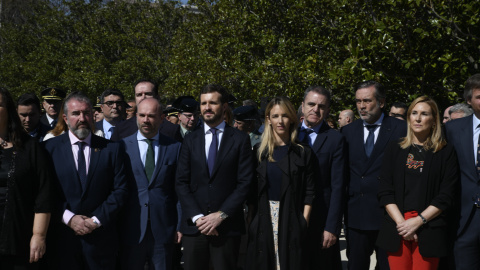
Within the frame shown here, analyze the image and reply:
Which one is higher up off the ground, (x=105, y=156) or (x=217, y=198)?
(x=105, y=156)

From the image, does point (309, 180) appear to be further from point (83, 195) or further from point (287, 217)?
point (83, 195)

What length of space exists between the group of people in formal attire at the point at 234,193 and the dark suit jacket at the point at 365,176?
0.04 ft

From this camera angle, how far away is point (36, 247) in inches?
183

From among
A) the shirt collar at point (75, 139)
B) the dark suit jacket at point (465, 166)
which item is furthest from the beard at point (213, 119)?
the dark suit jacket at point (465, 166)

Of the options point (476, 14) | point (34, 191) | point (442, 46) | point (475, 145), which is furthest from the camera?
point (442, 46)

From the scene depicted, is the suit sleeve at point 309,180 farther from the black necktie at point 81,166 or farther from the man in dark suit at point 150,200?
the black necktie at point 81,166

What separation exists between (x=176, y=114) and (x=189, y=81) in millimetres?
10956

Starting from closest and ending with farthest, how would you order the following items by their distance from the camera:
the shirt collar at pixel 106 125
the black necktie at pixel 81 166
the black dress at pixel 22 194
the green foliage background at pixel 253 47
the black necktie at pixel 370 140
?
1. the black dress at pixel 22 194
2. the black necktie at pixel 81 166
3. the black necktie at pixel 370 140
4. the shirt collar at pixel 106 125
5. the green foliage background at pixel 253 47

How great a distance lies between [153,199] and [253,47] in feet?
48.2

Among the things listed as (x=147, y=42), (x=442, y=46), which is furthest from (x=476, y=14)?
(x=147, y=42)

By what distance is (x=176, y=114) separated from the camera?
1030 centimetres

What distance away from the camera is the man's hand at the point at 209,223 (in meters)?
5.09

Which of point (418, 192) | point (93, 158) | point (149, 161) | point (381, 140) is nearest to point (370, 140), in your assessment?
point (381, 140)

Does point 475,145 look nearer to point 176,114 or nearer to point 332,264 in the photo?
point 332,264
